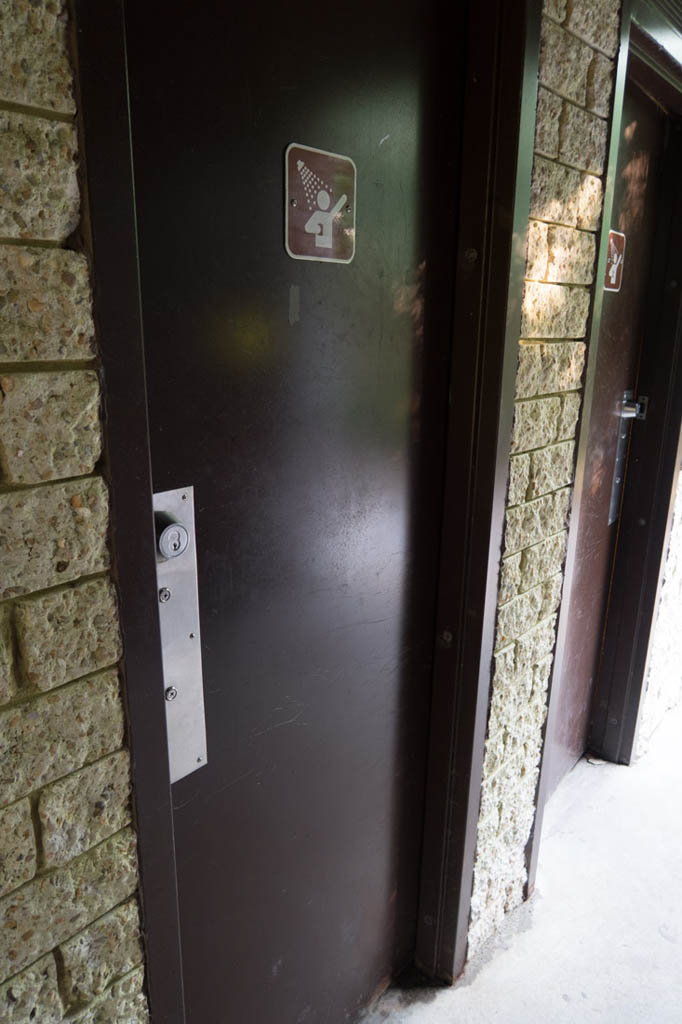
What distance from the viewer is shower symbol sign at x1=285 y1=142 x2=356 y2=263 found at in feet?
3.95

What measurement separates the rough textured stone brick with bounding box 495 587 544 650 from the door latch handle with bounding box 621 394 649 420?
1.12 metres

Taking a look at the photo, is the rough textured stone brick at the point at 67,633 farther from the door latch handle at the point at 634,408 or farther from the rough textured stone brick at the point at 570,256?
the door latch handle at the point at 634,408

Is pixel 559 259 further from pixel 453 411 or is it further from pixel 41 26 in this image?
pixel 41 26

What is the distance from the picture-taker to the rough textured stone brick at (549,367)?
5.39ft

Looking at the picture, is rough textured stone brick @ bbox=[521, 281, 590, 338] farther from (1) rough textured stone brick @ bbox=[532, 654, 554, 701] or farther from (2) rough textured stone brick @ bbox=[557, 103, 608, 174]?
(1) rough textured stone brick @ bbox=[532, 654, 554, 701]

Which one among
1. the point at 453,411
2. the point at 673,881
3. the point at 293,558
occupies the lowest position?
the point at 673,881

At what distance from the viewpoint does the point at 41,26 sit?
2.38 feet

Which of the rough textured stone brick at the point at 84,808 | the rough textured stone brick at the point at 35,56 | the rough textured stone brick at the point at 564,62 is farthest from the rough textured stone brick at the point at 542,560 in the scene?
the rough textured stone brick at the point at 35,56

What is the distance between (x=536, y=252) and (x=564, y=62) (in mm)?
414

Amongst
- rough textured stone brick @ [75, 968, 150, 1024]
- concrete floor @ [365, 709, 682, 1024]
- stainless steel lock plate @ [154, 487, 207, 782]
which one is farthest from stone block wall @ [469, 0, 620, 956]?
rough textured stone brick @ [75, 968, 150, 1024]

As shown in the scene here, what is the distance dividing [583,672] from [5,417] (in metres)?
2.67

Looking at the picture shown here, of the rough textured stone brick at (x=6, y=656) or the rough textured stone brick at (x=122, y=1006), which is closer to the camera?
the rough textured stone brick at (x=6, y=656)

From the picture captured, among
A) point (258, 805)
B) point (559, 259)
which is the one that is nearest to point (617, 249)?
point (559, 259)

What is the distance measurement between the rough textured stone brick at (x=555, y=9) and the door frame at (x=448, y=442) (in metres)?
0.08
